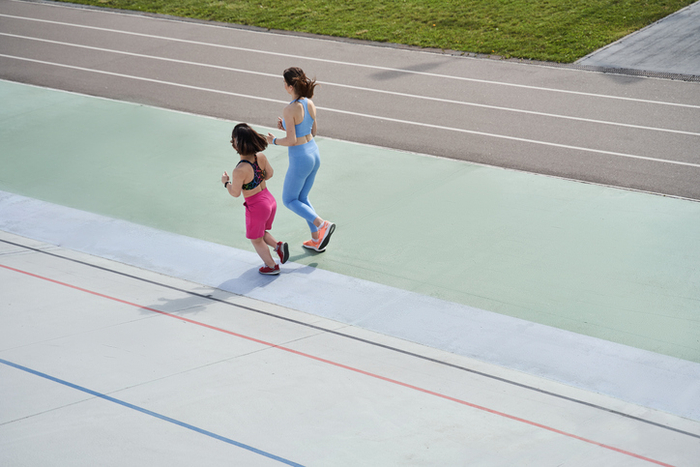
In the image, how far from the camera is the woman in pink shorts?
6.29 meters

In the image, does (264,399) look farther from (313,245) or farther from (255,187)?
(313,245)

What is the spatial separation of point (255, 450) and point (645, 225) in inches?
224

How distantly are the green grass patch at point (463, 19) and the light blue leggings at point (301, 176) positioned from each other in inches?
407

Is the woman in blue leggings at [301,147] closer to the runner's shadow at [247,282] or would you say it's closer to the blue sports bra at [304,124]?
the blue sports bra at [304,124]

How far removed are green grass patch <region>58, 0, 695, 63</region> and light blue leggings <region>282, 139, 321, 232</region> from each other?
1035 cm

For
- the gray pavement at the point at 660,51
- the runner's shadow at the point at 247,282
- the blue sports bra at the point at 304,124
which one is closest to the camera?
the runner's shadow at the point at 247,282

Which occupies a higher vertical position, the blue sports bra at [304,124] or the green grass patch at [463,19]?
the green grass patch at [463,19]

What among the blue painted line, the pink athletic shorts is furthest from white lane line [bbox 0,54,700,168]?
the blue painted line

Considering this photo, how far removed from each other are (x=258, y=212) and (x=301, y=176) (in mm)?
714

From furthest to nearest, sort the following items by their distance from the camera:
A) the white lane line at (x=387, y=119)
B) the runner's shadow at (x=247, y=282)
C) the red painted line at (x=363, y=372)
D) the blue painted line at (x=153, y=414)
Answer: the white lane line at (x=387, y=119) < the runner's shadow at (x=247, y=282) < the red painted line at (x=363, y=372) < the blue painted line at (x=153, y=414)

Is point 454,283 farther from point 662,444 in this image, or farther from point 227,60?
point 227,60

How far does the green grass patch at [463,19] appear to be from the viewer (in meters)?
16.5

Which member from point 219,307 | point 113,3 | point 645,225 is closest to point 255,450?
point 219,307

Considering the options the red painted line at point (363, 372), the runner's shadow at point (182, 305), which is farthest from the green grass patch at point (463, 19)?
the red painted line at point (363, 372)
